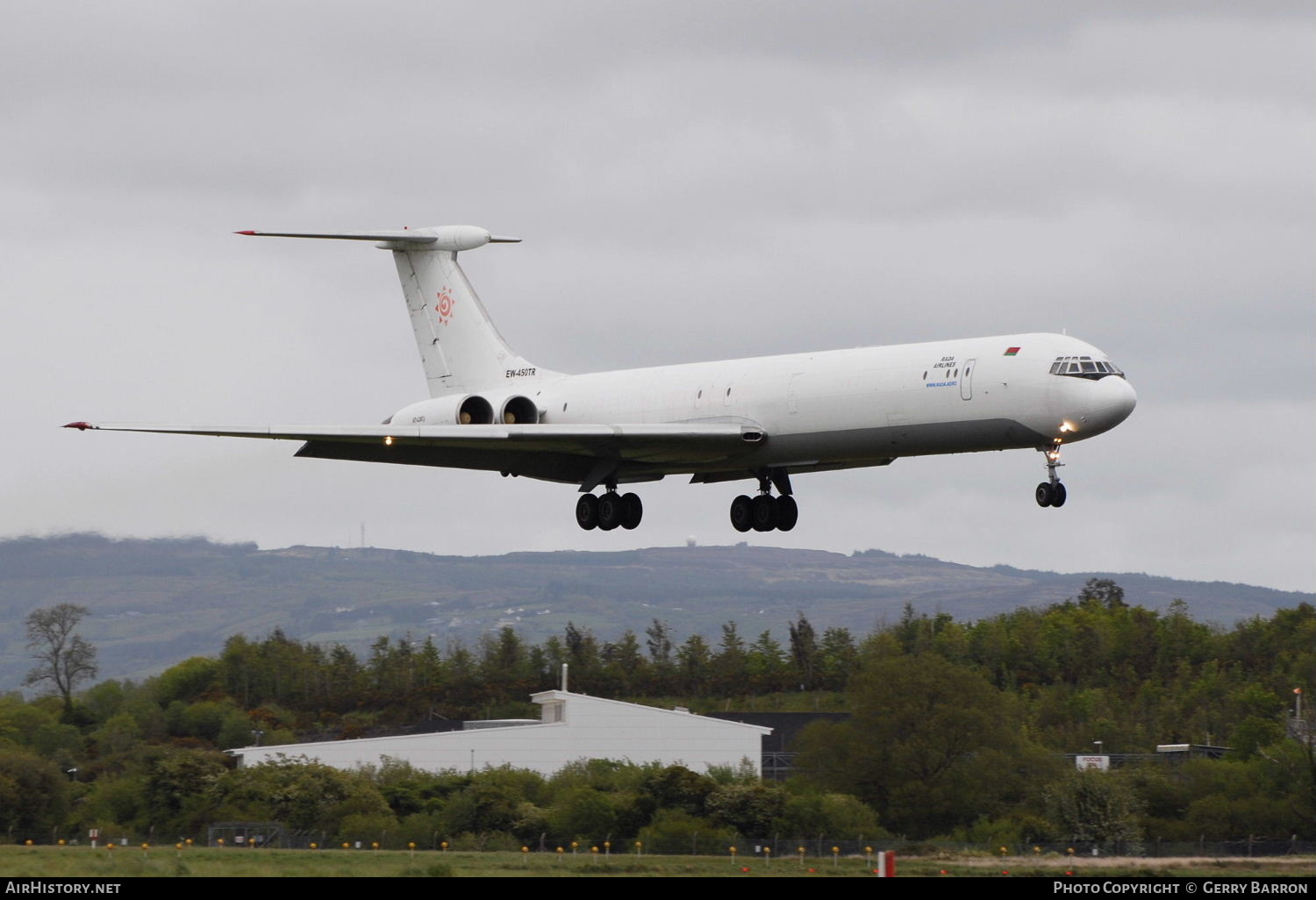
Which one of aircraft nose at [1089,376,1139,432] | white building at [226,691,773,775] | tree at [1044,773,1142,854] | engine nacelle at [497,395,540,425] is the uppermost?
engine nacelle at [497,395,540,425]

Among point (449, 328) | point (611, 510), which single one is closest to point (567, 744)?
point (449, 328)

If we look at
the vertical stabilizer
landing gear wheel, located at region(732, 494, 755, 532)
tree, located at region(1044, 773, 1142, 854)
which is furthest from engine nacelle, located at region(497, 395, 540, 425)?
tree, located at region(1044, 773, 1142, 854)

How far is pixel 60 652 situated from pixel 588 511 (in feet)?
294

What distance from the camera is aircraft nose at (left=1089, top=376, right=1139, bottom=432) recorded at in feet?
111

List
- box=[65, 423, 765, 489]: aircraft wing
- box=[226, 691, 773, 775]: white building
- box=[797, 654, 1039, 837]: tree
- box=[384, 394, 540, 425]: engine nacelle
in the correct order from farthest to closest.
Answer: box=[226, 691, 773, 775]: white building < box=[797, 654, 1039, 837]: tree < box=[384, 394, 540, 425]: engine nacelle < box=[65, 423, 765, 489]: aircraft wing

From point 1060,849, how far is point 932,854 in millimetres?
7533

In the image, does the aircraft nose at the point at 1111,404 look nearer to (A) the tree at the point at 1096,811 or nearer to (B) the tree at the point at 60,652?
(A) the tree at the point at 1096,811

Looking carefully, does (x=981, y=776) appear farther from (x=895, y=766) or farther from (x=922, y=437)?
(x=922, y=437)

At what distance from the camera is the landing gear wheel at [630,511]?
1641 inches

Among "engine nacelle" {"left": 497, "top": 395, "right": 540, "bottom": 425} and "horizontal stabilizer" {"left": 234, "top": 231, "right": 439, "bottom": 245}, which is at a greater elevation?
"horizontal stabilizer" {"left": 234, "top": 231, "right": 439, "bottom": 245}

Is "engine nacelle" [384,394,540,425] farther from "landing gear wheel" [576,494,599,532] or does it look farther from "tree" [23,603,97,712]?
"tree" [23,603,97,712]

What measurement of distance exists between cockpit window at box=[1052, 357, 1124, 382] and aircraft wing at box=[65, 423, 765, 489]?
6.35 m

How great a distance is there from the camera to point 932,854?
4847 cm
